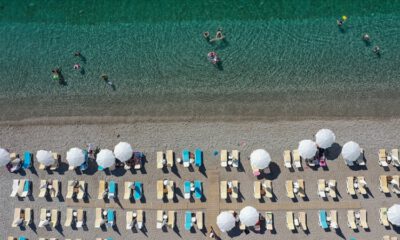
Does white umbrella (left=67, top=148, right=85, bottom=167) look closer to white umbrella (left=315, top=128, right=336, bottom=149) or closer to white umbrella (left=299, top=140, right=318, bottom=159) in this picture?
white umbrella (left=299, top=140, right=318, bottom=159)

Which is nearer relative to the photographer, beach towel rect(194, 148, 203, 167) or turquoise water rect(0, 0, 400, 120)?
beach towel rect(194, 148, 203, 167)

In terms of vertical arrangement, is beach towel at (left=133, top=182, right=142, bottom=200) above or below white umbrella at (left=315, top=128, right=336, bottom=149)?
below

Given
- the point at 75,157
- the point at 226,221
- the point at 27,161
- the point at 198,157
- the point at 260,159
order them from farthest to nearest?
the point at 27,161 → the point at 198,157 → the point at 75,157 → the point at 260,159 → the point at 226,221

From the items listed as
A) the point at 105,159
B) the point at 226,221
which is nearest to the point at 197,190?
the point at 226,221

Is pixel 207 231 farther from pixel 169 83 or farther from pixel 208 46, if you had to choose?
pixel 208 46

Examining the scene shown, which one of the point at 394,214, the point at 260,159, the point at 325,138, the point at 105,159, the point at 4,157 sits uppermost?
the point at 325,138

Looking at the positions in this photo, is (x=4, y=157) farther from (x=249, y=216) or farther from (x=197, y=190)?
(x=249, y=216)

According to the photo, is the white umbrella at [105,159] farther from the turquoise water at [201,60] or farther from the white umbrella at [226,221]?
the white umbrella at [226,221]

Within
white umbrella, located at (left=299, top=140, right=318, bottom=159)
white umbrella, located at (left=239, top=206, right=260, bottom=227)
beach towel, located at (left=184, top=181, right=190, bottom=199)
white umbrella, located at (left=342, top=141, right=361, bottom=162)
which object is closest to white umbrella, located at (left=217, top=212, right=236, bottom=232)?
white umbrella, located at (left=239, top=206, right=260, bottom=227)
